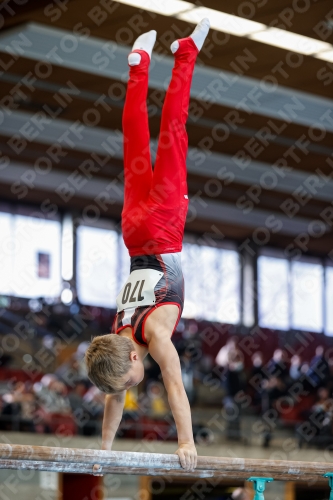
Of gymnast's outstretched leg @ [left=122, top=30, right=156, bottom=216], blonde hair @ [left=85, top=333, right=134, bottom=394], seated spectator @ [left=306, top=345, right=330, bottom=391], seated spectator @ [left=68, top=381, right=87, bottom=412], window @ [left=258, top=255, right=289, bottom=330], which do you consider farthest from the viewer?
window @ [left=258, top=255, right=289, bottom=330]

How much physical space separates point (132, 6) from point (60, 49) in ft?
5.42

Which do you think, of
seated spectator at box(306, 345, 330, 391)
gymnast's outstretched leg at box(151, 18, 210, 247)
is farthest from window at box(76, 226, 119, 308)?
gymnast's outstretched leg at box(151, 18, 210, 247)

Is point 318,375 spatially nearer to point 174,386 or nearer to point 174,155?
point 174,155

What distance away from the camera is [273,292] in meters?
19.6

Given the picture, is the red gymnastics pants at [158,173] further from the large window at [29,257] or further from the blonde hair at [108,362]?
the large window at [29,257]

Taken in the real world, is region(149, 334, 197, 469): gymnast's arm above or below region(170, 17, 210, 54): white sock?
below

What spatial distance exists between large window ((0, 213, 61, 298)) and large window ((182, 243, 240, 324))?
114 inches

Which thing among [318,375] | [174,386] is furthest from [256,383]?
[174,386]

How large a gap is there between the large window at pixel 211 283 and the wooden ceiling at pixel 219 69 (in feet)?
5.37

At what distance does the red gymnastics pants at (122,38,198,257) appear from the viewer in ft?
14.5

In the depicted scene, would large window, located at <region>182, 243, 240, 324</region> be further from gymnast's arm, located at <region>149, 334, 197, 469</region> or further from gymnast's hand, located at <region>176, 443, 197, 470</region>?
gymnast's hand, located at <region>176, 443, 197, 470</region>

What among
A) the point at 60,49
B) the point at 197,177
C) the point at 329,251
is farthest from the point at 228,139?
the point at 329,251

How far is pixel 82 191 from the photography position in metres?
16.3

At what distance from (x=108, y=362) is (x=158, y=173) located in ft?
3.70
